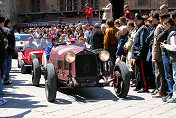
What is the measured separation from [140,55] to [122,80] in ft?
3.34

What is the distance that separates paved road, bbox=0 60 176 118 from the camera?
565 cm

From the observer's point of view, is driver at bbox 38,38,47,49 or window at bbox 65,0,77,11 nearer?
driver at bbox 38,38,47,49

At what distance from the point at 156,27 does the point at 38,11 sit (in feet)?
114

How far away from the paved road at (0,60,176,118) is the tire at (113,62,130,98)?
161 mm

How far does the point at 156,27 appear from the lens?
7.16m

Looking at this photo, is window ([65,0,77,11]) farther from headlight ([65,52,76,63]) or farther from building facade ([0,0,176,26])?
headlight ([65,52,76,63])

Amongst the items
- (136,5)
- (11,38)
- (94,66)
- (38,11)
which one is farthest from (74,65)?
(38,11)

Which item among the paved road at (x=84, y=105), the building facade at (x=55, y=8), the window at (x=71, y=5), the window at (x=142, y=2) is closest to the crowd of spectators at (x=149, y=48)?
the paved road at (x=84, y=105)

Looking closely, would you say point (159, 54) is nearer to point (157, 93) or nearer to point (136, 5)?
point (157, 93)

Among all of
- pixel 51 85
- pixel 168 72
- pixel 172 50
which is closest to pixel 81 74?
pixel 51 85

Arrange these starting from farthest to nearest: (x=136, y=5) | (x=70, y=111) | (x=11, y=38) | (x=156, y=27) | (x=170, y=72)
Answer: (x=136, y=5) < (x=11, y=38) < (x=156, y=27) < (x=170, y=72) < (x=70, y=111)

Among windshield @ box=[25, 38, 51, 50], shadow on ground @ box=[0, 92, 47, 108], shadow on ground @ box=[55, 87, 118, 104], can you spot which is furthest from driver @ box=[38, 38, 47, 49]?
shadow on ground @ box=[0, 92, 47, 108]

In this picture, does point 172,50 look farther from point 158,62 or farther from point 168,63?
point 158,62

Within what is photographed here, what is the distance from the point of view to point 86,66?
23.8 ft
